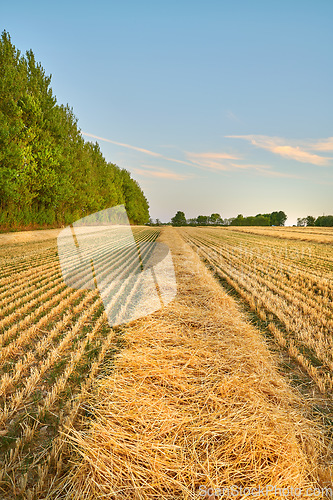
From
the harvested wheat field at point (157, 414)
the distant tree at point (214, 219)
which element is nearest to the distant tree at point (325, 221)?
the distant tree at point (214, 219)

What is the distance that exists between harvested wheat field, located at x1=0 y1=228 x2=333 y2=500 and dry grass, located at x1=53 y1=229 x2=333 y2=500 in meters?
0.01

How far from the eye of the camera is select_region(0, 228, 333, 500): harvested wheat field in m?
1.69

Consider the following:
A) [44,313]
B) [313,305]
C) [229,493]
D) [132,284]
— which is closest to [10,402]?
[229,493]

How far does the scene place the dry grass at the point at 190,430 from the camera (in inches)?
66.1

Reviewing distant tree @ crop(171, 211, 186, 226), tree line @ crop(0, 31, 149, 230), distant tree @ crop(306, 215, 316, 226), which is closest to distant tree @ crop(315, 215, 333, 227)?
distant tree @ crop(306, 215, 316, 226)

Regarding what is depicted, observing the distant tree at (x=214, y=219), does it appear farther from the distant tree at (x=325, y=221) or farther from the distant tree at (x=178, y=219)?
the distant tree at (x=325, y=221)

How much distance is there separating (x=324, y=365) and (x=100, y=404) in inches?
121

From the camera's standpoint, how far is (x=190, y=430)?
6.70 feet

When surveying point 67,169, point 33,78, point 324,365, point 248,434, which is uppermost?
point 33,78

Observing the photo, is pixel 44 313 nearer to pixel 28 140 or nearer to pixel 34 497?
pixel 34 497

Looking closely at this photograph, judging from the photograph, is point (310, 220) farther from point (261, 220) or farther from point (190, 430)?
point (190, 430)

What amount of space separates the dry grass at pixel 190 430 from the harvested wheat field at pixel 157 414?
0.01 m

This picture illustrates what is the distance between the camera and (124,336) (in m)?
3.81

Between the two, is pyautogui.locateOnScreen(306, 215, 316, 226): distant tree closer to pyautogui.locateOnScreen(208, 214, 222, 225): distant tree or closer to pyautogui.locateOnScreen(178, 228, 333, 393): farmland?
pyautogui.locateOnScreen(208, 214, 222, 225): distant tree
